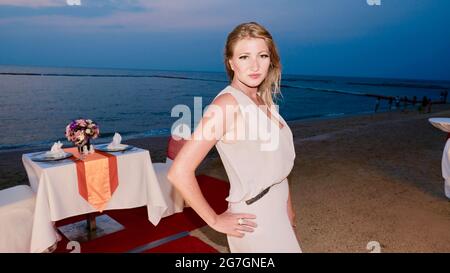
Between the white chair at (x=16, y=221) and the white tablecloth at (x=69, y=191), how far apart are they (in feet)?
0.59

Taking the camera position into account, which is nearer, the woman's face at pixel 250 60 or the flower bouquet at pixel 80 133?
the woman's face at pixel 250 60

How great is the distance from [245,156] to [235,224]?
1.02 feet

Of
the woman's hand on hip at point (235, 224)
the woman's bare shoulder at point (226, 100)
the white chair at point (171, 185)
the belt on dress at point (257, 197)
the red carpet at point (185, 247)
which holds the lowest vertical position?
the red carpet at point (185, 247)

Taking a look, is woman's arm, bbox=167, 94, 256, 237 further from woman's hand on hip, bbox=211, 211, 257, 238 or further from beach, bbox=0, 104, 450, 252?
beach, bbox=0, 104, 450, 252

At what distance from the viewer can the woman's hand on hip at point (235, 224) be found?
4.25 ft

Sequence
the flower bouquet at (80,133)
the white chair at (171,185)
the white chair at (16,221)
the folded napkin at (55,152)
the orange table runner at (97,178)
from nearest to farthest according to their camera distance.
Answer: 1. the white chair at (16,221)
2. the orange table runner at (97,178)
3. the folded napkin at (55,152)
4. the flower bouquet at (80,133)
5. the white chair at (171,185)

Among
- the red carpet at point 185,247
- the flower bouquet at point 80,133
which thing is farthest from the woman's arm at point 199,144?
the flower bouquet at point 80,133

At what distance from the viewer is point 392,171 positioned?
640 cm

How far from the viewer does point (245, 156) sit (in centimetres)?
122

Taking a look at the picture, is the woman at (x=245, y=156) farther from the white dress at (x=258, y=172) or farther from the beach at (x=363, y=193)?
the beach at (x=363, y=193)

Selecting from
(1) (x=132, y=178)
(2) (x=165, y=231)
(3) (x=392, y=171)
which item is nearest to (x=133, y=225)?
(2) (x=165, y=231)

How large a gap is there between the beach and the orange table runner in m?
1.23
